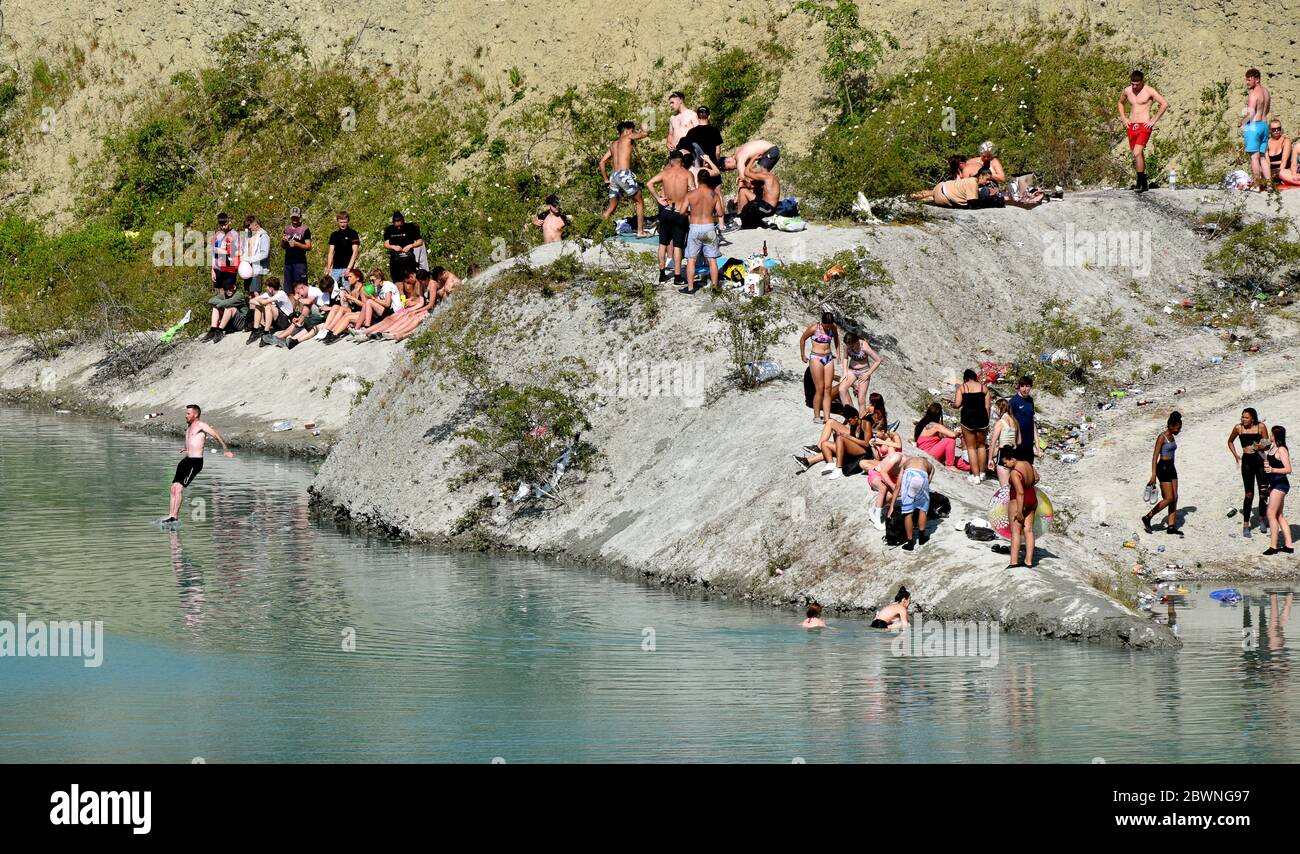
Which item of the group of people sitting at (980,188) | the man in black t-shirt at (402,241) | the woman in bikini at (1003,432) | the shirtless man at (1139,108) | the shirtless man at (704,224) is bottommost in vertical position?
the woman in bikini at (1003,432)

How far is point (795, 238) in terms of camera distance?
28.6 metres

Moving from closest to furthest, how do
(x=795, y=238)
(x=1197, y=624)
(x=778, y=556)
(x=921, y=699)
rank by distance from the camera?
(x=921, y=699) < (x=1197, y=624) < (x=778, y=556) < (x=795, y=238)

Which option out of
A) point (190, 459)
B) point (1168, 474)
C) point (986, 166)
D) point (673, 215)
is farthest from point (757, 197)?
point (190, 459)

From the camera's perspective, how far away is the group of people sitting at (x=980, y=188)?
31672 mm

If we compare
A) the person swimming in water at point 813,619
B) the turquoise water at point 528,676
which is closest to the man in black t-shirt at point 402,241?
the turquoise water at point 528,676

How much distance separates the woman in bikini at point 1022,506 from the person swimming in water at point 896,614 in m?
1.17

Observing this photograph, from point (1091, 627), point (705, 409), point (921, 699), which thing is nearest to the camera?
point (921, 699)

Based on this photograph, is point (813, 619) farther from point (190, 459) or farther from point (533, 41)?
point (533, 41)

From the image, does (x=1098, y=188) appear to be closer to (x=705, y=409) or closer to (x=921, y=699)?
(x=705, y=409)

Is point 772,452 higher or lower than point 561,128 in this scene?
lower

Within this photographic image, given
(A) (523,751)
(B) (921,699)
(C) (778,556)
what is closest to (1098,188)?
(C) (778,556)

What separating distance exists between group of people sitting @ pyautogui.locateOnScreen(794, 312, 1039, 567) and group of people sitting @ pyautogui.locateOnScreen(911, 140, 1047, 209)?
7766 millimetres

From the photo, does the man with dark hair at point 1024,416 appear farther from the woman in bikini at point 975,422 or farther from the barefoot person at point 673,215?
the barefoot person at point 673,215
